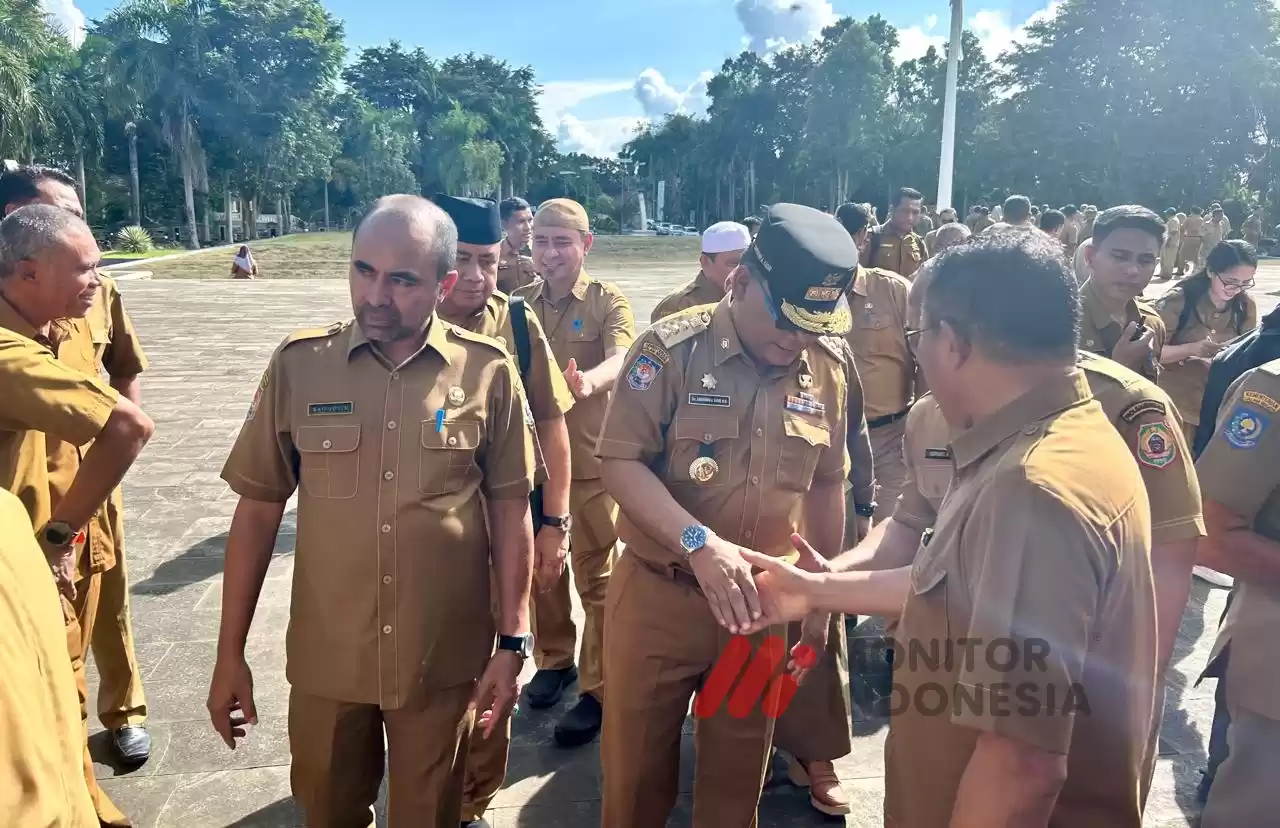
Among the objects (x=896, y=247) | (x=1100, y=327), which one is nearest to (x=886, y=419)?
(x=1100, y=327)

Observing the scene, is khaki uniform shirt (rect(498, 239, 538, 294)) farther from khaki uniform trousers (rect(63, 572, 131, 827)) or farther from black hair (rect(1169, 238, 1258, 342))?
black hair (rect(1169, 238, 1258, 342))

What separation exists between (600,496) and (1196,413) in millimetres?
3864

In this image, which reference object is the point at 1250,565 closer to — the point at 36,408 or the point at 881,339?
the point at 881,339

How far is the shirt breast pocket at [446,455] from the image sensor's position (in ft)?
7.27

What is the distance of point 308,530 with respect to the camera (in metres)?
2.22

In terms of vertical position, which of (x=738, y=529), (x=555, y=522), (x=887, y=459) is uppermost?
(x=738, y=529)

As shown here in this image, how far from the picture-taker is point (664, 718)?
8.11 feet

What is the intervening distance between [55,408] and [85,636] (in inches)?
47.1

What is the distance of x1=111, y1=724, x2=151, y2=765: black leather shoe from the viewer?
3.28m

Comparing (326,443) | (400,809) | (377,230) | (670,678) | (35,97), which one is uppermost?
(35,97)

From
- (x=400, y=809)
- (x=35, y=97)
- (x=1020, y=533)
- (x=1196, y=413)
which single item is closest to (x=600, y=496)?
(x=400, y=809)

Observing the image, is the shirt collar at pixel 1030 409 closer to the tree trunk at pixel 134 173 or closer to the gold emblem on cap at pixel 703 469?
the gold emblem on cap at pixel 703 469

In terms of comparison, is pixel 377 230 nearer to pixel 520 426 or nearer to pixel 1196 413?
pixel 520 426

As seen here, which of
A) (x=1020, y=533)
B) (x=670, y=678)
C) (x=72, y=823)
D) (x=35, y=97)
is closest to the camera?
(x=72, y=823)
